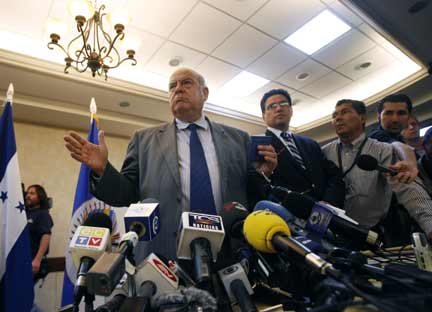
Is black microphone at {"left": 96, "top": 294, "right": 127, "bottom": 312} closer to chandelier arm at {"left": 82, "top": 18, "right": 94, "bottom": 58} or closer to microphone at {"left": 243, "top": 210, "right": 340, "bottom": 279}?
microphone at {"left": 243, "top": 210, "right": 340, "bottom": 279}

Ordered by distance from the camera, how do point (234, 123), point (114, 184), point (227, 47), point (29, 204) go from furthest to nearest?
1. point (234, 123)
2. point (227, 47)
3. point (29, 204)
4. point (114, 184)

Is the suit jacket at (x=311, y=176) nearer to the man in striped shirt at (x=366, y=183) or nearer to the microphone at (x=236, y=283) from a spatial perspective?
the man in striped shirt at (x=366, y=183)

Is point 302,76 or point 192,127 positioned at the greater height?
point 302,76

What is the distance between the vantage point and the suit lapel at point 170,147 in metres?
1.13

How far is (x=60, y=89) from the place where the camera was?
11.8ft

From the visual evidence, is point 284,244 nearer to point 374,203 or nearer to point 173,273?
point 173,273

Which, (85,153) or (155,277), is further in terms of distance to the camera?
(85,153)

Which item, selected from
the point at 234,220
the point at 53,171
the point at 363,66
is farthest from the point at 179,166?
the point at 363,66

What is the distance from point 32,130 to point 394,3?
4870 millimetres

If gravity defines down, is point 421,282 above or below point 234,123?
below

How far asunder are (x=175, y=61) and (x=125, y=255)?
3.50 metres

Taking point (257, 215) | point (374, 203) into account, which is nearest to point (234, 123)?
point (374, 203)

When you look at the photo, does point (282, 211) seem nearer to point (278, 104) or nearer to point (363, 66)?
point (278, 104)

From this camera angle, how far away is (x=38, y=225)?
300 cm
